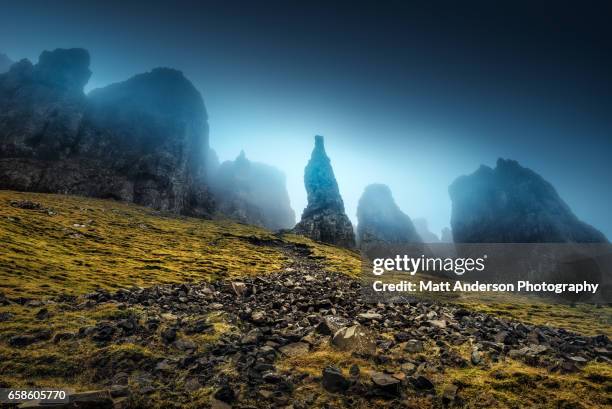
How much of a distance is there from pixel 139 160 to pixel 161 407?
166 meters

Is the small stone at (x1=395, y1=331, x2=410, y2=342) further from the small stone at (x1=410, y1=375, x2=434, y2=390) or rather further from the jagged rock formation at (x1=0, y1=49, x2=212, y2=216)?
the jagged rock formation at (x1=0, y1=49, x2=212, y2=216)

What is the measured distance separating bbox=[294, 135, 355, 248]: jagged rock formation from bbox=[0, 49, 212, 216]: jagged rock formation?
62188 millimetres

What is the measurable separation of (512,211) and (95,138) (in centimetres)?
21583

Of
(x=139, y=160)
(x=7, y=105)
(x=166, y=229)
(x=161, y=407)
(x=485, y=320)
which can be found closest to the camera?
(x=161, y=407)

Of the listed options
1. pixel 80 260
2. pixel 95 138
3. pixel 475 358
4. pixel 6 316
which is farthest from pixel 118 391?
pixel 95 138

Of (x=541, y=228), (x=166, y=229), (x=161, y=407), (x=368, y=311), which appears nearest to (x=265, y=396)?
(x=161, y=407)

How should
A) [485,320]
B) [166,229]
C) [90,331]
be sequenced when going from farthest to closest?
[166,229] → [485,320] → [90,331]

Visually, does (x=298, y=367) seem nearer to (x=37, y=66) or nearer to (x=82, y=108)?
(x=82, y=108)

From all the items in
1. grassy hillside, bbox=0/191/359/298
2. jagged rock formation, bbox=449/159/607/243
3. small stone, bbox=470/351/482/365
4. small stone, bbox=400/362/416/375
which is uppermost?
jagged rock formation, bbox=449/159/607/243

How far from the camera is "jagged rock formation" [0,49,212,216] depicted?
126 meters

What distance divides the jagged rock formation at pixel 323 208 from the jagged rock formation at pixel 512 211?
81772mm

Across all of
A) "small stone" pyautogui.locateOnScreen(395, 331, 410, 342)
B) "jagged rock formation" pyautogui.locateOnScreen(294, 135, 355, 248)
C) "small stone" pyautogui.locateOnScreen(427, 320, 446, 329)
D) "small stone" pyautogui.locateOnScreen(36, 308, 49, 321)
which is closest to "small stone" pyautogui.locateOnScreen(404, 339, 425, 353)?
"small stone" pyautogui.locateOnScreen(395, 331, 410, 342)

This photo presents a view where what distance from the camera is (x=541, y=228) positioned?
154 m

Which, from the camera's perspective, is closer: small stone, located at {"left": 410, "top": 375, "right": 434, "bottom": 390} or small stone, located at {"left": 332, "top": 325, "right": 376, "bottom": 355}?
small stone, located at {"left": 410, "top": 375, "right": 434, "bottom": 390}
